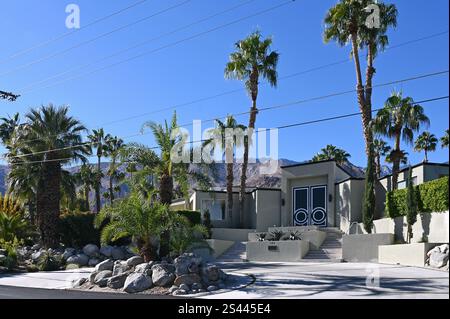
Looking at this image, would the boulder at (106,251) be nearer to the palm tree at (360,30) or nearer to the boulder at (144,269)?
the boulder at (144,269)

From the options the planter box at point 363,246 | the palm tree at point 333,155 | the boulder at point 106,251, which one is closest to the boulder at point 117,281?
the boulder at point 106,251

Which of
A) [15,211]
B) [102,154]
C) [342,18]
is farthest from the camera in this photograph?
[102,154]

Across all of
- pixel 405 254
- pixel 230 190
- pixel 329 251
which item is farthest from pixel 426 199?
pixel 230 190

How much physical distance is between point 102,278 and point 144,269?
1.73 m

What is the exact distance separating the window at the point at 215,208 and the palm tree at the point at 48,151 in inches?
382

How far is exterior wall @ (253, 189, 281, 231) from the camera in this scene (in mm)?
34344

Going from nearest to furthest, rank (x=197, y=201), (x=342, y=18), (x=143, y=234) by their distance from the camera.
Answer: (x=143, y=234) < (x=342, y=18) < (x=197, y=201)

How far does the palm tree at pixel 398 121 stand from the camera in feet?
88.6

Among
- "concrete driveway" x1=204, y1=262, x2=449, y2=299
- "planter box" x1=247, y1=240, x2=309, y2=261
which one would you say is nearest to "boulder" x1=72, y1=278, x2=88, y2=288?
"concrete driveway" x1=204, y1=262, x2=449, y2=299

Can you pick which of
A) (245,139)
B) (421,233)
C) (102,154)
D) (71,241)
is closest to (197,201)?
(245,139)
